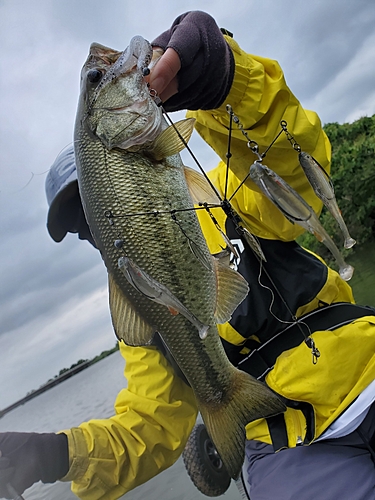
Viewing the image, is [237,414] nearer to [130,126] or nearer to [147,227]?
[147,227]

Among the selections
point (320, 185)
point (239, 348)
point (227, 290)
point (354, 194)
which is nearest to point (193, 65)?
point (320, 185)

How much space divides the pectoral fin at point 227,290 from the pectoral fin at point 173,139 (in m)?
0.48

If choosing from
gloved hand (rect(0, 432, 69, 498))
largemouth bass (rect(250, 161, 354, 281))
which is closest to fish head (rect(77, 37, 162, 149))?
largemouth bass (rect(250, 161, 354, 281))

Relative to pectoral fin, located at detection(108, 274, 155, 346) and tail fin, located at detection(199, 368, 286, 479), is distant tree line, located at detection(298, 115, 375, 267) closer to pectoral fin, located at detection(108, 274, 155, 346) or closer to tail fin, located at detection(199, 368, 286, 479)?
tail fin, located at detection(199, 368, 286, 479)

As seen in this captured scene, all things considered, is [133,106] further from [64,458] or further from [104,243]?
[64,458]

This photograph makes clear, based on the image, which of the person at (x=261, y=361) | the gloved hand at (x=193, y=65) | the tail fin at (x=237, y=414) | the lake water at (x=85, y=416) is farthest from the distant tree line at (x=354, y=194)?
the tail fin at (x=237, y=414)

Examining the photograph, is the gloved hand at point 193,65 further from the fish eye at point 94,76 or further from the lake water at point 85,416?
the lake water at point 85,416

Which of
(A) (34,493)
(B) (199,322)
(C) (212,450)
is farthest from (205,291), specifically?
(A) (34,493)

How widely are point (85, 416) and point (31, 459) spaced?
1054 centimetres

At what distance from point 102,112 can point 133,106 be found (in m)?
0.16

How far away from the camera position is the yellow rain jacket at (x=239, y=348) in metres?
2.30

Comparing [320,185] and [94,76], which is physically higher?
[94,76]

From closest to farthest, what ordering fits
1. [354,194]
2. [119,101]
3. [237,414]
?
[119,101]
[237,414]
[354,194]

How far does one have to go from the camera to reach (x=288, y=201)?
4.24 ft
